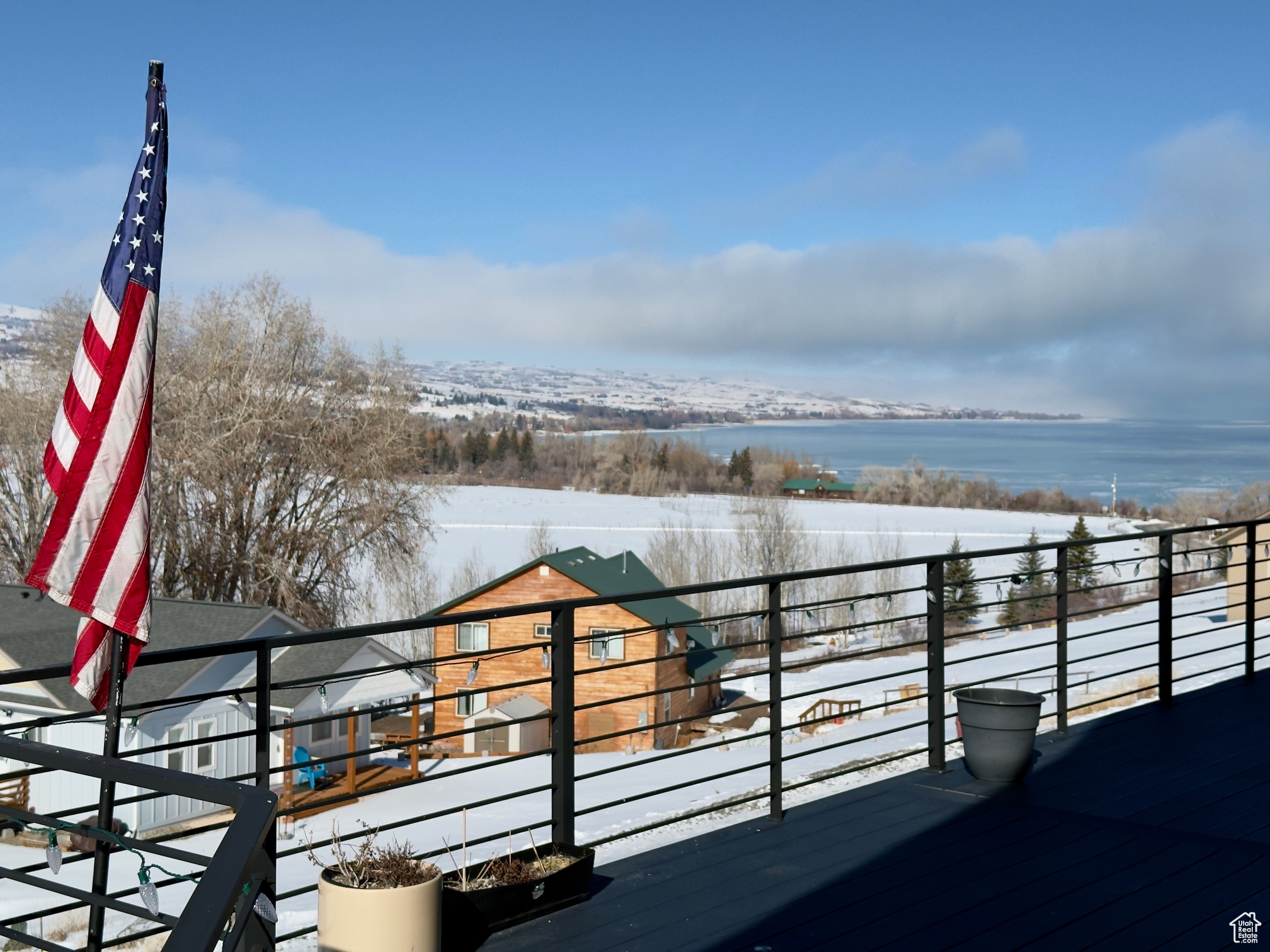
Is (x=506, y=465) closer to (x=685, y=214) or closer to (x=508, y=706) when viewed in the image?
(x=685, y=214)

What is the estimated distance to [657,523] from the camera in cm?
5744

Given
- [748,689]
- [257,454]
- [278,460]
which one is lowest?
[748,689]

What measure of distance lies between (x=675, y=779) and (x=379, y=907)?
16441mm

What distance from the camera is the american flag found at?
229 cm

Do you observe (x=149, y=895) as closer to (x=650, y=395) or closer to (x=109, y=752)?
(x=109, y=752)

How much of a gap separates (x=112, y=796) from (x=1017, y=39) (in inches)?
955

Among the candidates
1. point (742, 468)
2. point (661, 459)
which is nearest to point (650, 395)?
point (661, 459)

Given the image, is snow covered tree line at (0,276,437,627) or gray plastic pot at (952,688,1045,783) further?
snow covered tree line at (0,276,437,627)

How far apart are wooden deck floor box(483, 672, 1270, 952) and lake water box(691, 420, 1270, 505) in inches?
2318

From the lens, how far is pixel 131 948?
10.6 metres

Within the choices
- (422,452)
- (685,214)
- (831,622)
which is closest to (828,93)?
(422,452)

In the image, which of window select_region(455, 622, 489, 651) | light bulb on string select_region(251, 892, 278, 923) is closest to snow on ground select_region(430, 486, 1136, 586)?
window select_region(455, 622, 489, 651)

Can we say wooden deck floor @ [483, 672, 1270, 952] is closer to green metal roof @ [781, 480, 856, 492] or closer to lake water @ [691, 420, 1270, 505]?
lake water @ [691, 420, 1270, 505]

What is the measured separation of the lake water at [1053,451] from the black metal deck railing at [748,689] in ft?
80.4
